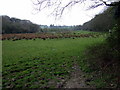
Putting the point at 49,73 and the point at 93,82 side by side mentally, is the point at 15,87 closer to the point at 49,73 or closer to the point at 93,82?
the point at 49,73

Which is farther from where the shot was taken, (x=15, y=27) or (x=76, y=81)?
(x=15, y=27)

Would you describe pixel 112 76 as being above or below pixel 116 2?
below

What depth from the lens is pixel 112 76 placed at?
138 inches

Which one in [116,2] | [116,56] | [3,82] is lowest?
[3,82]

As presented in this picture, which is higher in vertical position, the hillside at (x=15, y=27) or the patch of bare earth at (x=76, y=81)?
the hillside at (x=15, y=27)

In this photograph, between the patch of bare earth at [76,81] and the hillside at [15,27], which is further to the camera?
the hillside at [15,27]

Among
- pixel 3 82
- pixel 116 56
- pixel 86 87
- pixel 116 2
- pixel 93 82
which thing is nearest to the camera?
pixel 86 87

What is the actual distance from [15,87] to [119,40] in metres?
4.39

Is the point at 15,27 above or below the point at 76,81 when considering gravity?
above

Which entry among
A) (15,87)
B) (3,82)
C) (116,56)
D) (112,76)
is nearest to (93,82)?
(112,76)

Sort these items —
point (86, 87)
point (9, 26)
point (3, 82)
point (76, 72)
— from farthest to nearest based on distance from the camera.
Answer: point (9, 26)
point (76, 72)
point (3, 82)
point (86, 87)

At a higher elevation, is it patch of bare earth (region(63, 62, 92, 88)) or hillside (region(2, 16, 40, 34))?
hillside (region(2, 16, 40, 34))

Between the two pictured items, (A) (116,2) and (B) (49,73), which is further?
(A) (116,2)

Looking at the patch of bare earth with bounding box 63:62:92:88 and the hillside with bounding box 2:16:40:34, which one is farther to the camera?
the hillside with bounding box 2:16:40:34
